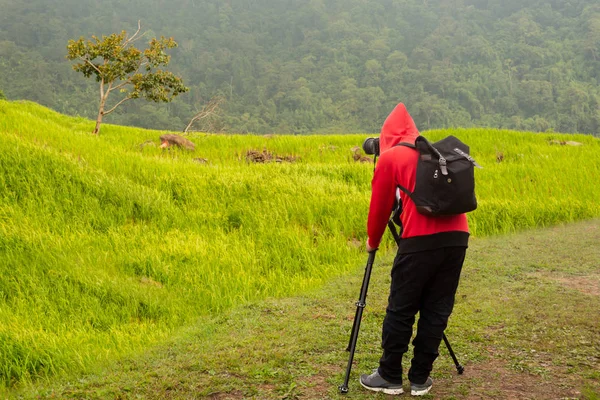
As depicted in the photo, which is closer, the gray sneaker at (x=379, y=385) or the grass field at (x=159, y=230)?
the gray sneaker at (x=379, y=385)

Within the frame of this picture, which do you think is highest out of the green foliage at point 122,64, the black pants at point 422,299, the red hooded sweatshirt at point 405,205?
the green foliage at point 122,64

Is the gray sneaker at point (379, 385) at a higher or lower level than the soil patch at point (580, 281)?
lower

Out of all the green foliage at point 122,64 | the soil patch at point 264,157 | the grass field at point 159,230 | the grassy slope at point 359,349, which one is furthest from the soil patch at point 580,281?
the green foliage at point 122,64

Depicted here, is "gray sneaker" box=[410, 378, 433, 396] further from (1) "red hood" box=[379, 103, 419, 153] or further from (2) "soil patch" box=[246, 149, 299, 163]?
(2) "soil patch" box=[246, 149, 299, 163]

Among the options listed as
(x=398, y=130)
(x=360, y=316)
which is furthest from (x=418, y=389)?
(x=398, y=130)

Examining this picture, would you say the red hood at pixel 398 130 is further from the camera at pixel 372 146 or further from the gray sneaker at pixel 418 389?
the gray sneaker at pixel 418 389

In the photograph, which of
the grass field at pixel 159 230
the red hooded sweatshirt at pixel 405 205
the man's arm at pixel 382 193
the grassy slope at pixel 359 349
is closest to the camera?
the red hooded sweatshirt at pixel 405 205

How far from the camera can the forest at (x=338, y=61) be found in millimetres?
82438

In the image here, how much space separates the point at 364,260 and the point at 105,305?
3653mm

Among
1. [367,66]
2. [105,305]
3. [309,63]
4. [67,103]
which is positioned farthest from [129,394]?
[309,63]

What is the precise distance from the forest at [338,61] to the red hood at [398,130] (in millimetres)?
52425

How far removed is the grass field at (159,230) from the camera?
6059 millimetres

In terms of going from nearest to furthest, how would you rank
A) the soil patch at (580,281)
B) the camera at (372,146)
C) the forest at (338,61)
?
1. the camera at (372,146)
2. the soil patch at (580,281)
3. the forest at (338,61)

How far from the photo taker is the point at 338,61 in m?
127
